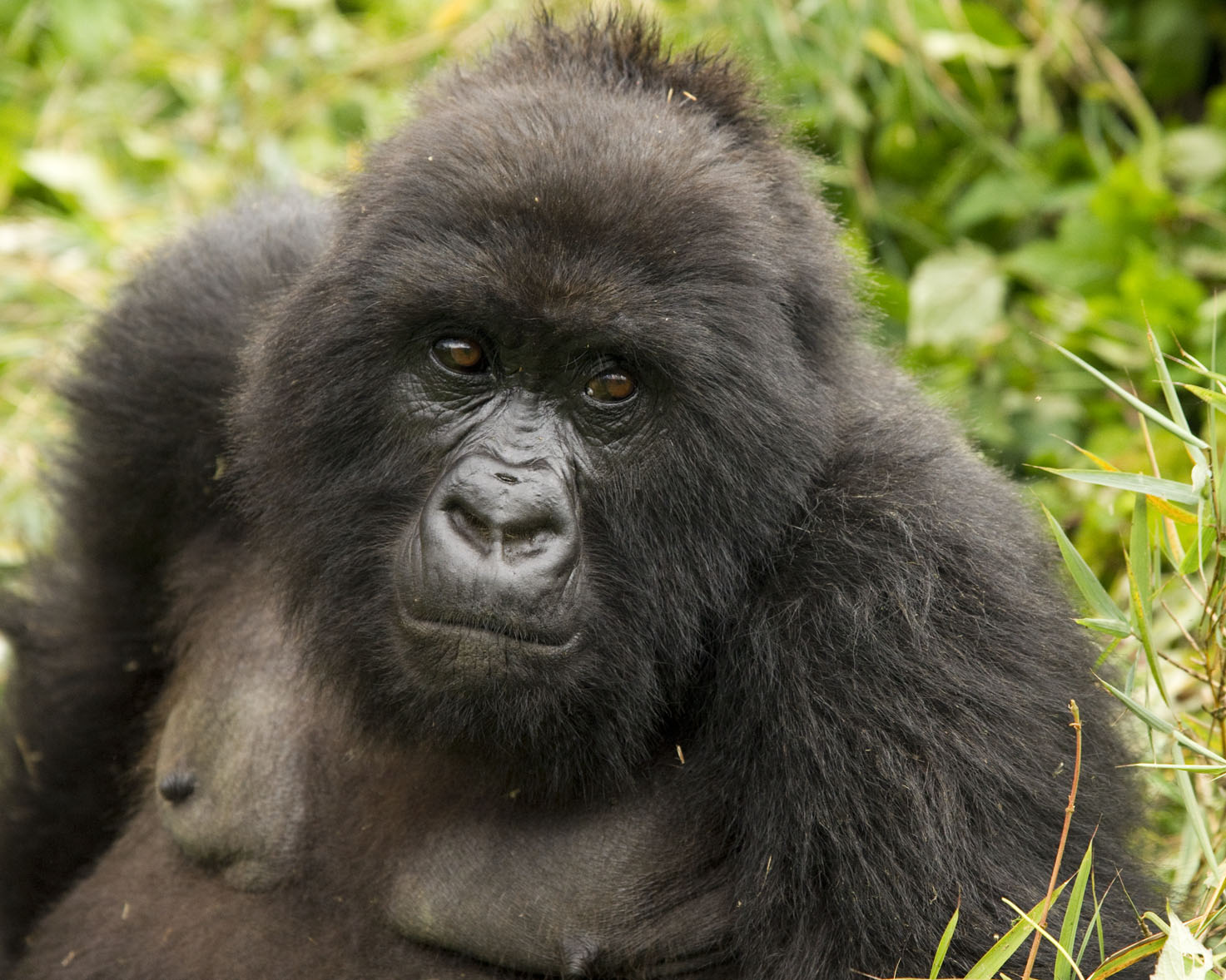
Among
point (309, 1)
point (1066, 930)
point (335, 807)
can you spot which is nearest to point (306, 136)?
point (309, 1)

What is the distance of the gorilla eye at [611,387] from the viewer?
277 centimetres

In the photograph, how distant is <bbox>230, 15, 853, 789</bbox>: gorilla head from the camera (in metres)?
2.63

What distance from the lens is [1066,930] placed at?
2445 mm

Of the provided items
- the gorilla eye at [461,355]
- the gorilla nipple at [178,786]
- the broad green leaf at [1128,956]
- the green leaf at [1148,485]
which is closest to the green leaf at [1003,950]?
the broad green leaf at [1128,956]

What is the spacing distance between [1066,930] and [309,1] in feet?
20.6

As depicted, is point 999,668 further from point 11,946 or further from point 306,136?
point 306,136

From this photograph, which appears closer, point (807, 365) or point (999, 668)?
point (999, 668)

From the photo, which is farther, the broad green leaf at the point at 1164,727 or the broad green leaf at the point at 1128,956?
the broad green leaf at the point at 1164,727

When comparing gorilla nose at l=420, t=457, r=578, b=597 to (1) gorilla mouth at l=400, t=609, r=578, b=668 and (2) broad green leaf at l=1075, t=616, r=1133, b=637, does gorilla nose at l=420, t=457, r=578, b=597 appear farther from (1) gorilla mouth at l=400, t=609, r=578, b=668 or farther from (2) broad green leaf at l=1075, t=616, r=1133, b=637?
(2) broad green leaf at l=1075, t=616, r=1133, b=637

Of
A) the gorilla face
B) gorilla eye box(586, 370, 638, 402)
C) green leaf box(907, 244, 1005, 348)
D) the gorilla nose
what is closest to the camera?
the gorilla nose

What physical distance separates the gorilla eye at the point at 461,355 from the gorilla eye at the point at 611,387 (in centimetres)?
21

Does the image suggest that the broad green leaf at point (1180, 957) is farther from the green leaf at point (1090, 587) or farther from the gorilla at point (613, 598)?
the green leaf at point (1090, 587)

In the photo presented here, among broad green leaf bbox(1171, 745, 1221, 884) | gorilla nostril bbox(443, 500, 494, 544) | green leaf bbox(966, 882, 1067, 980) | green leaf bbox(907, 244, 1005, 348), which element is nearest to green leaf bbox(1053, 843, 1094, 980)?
green leaf bbox(966, 882, 1067, 980)

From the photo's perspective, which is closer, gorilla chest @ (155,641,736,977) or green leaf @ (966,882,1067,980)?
green leaf @ (966,882,1067,980)
